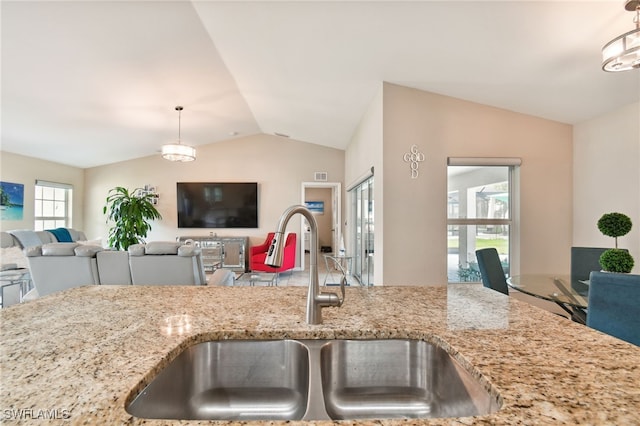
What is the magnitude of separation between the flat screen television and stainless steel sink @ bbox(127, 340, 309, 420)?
5.61 metres

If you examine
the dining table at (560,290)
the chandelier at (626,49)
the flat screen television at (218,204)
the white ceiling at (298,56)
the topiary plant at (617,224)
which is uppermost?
the white ceiling at (298,56)

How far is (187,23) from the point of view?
2.67 m

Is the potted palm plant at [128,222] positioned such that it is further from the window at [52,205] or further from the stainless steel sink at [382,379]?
the stainless steel sink at [382,379]

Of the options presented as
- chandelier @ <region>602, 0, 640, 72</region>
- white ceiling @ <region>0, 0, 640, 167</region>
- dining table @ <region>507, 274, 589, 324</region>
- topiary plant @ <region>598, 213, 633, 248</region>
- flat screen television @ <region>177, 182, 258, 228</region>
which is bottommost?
dining table @ <region>507, 274, 589, 324</region>

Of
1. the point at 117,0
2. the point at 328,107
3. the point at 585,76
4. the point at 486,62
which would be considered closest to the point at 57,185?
the point at 117,0

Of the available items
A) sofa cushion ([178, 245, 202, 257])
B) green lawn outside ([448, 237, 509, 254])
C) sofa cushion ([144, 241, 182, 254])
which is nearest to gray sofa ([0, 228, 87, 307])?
sofa cushion ([144, 241, 182, 254])

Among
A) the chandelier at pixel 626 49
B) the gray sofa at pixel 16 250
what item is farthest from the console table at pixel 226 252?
the chandelier at pixel 626 49

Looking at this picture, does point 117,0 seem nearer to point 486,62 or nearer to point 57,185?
point 486,62

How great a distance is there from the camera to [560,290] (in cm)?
202

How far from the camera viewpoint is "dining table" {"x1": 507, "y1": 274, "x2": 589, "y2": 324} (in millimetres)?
1807

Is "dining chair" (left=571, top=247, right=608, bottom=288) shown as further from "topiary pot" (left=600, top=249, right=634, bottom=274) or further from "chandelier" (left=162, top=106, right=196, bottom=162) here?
"chandelier" (left=162, top=106, right=196, bottom=162)

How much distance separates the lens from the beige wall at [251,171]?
6375 millimetres

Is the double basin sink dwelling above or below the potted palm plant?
below

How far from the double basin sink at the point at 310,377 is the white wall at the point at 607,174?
10.1 ft
